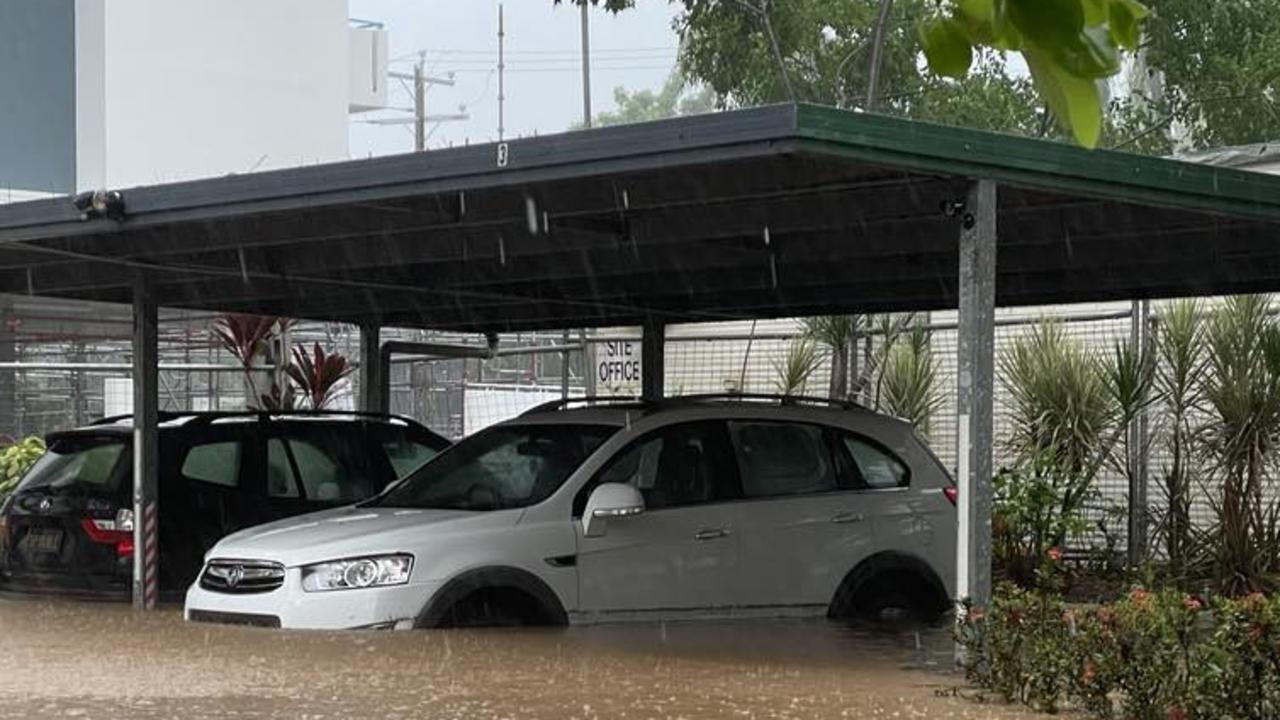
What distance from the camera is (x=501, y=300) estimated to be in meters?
17.3

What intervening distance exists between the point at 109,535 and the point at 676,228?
456 centimetres

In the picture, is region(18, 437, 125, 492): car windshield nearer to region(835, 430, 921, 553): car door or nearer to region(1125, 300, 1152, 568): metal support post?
region(835, 430, 921, 553): car door

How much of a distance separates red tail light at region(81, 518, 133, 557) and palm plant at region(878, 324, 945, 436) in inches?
316

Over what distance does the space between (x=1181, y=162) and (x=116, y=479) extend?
7.64 metres

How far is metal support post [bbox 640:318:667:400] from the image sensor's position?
1802 cm

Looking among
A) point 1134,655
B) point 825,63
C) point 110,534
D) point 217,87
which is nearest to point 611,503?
point 1134,655

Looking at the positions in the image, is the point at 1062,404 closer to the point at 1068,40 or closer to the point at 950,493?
the point at 950,493

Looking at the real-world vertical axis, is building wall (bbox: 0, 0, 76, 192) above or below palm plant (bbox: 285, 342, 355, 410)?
above

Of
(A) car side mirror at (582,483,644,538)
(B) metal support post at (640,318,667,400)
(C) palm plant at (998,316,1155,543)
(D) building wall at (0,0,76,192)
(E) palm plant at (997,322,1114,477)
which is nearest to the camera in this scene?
(A) car side mirror at (582,483,644,538)

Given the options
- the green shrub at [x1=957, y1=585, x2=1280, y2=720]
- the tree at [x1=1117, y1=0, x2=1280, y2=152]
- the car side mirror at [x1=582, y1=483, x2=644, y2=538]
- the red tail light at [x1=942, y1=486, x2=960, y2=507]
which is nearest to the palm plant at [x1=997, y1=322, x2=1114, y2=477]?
the red tail light at [x1=942, y1=486, x2=960, y2=507]

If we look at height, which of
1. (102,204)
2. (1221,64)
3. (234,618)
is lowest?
(234,618)

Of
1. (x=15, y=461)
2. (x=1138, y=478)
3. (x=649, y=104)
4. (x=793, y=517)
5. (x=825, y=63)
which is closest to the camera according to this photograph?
(x=793, y=517)

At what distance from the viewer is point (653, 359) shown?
1817 cm

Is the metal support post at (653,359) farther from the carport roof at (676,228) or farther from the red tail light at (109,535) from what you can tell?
the red tail light at (109,535)
